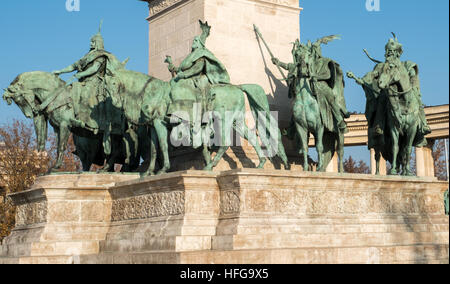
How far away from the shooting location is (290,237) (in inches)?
627

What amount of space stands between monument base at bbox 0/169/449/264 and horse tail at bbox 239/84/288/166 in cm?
220

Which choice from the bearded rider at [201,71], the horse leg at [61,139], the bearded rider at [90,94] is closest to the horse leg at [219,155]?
the bearded rider at [201,71]

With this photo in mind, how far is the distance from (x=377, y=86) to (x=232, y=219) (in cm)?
647

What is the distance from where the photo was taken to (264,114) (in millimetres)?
18797

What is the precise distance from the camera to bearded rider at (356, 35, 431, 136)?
63.2 ft

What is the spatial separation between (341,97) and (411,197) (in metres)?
3.04

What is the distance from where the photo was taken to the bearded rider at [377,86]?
19250mm

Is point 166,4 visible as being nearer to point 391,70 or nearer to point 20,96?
point 20,96

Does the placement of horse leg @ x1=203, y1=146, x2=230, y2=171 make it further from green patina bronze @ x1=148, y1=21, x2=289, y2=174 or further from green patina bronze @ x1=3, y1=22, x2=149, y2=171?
green patina bronze @ x1=3, y1=22, x2=149, y2=171

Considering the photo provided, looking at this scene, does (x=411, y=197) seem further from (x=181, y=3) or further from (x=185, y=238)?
(x=181, y=3)

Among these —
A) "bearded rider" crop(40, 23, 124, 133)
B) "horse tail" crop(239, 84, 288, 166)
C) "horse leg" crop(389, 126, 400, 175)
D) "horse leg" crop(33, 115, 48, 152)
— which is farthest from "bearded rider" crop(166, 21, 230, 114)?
"horse leg" crop(389, 126, 400, 175)

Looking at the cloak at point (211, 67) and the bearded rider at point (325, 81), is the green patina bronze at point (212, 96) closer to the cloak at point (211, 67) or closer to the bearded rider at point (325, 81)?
the cloak at point (211, 67)

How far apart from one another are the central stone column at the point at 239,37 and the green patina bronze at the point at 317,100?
867 mm
